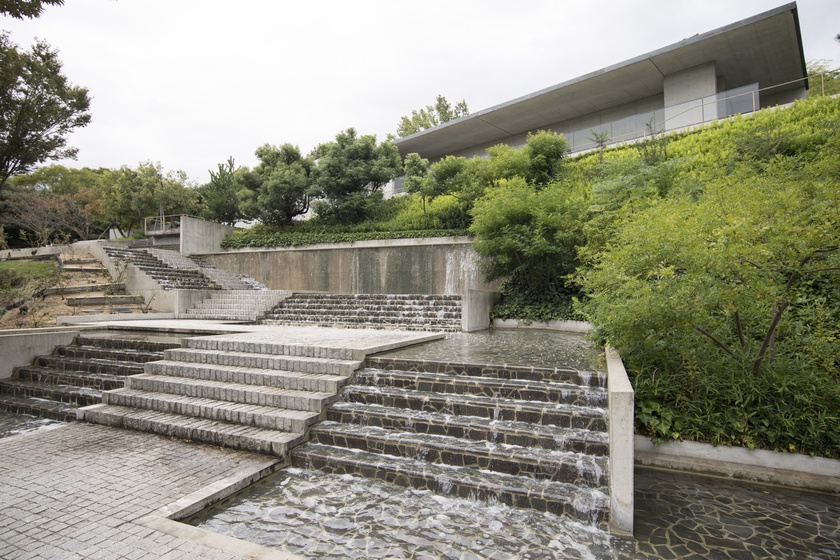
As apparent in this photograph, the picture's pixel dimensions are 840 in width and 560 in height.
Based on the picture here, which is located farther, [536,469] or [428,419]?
[428,419]

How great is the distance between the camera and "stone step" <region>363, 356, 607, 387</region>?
4.91 metres

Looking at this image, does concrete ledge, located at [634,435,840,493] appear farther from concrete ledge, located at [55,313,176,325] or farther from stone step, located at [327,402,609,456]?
concrete ledge, located at [55,313,176,325]

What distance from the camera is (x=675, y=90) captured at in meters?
18.2

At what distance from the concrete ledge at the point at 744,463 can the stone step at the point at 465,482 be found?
1426 millimetres

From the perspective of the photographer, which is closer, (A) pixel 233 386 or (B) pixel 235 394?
(B) pixel 235 394

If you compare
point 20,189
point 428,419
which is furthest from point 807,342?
point 20,189

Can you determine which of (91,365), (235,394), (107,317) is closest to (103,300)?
(107,317)

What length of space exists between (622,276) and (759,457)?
7.27ft

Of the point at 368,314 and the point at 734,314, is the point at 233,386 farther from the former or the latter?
the point at 368,314

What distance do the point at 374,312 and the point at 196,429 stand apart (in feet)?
25.3

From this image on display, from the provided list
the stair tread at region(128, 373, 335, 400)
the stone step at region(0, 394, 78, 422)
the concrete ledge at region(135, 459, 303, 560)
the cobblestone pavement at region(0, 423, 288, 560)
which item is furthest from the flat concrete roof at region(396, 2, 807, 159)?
the stone step at region(0, 394, 78, 422)

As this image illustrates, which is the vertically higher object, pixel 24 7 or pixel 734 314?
pixel 24 7

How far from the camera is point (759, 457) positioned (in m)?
4.30

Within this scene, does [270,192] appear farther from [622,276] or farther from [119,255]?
[622,276]
